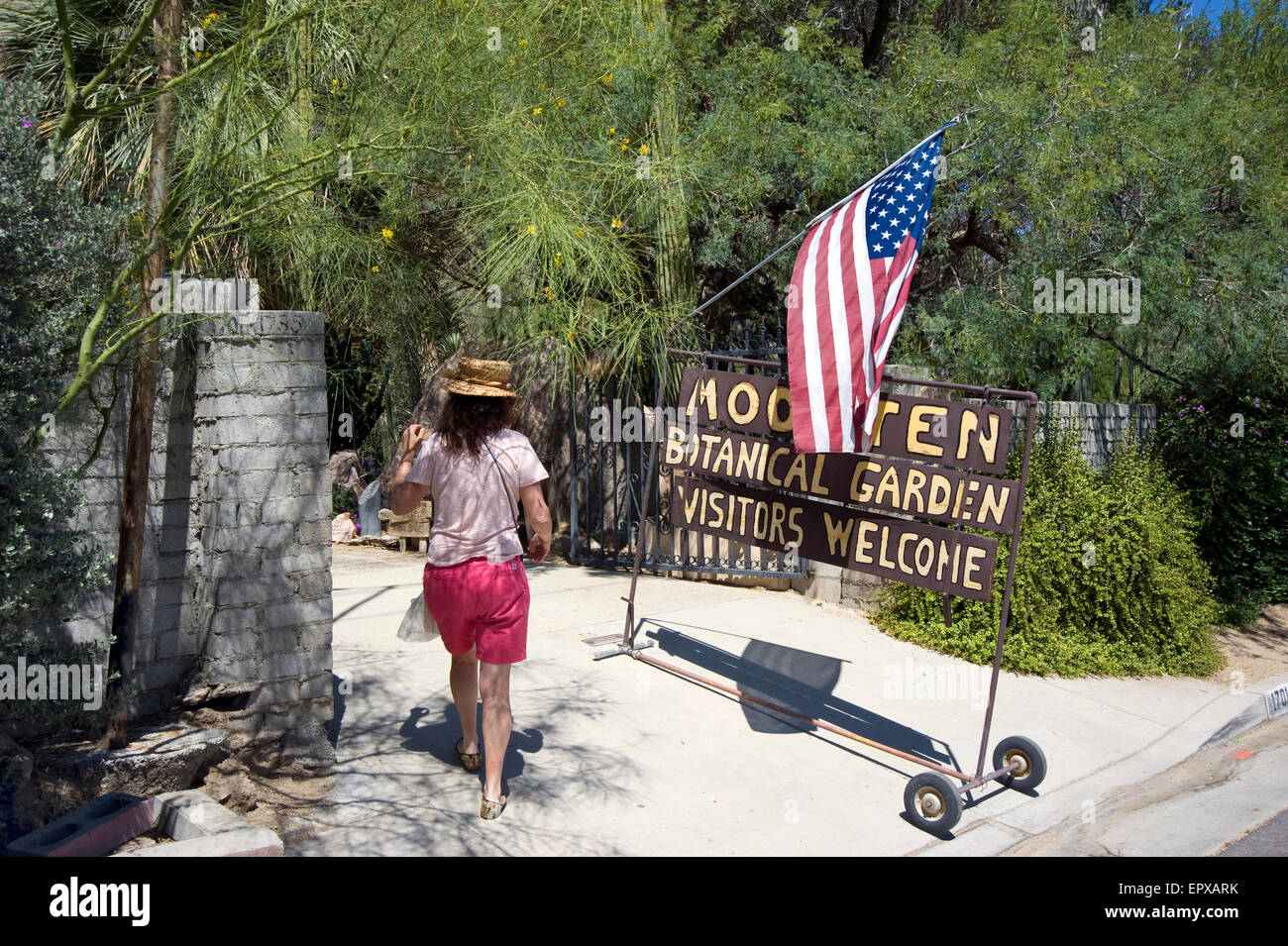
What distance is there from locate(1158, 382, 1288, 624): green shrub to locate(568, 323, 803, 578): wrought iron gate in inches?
182

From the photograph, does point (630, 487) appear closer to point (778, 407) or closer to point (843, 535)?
point (778, 407)

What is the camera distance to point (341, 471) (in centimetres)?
1240

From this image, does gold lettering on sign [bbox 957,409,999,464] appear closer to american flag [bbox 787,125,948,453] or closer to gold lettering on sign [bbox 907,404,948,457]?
gold lettering on sign [bbox 907,404,948,457]

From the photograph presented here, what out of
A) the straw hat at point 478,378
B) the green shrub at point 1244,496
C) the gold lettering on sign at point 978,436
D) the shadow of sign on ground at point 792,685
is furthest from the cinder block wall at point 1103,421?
the straw hat at point 478,378

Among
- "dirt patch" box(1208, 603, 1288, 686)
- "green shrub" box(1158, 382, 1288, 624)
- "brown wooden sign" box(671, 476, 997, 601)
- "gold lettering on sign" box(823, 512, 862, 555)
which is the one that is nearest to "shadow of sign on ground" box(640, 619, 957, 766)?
"brown wooden sign" box(671, 476, 997, 601)

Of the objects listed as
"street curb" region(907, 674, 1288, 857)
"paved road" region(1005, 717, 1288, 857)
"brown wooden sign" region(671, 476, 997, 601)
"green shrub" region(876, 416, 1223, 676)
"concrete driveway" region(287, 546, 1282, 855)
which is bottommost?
"paved road" region(1005, 717, 1288, 857)

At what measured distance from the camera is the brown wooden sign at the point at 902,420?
16.4 ft

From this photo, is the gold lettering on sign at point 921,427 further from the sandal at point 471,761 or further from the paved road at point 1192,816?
the sandal at point 471,761

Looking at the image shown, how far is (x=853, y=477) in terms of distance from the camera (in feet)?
18.1

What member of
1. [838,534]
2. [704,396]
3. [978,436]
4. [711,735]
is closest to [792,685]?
[711,735]

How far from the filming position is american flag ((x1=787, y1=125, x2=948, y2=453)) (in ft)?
16.9
